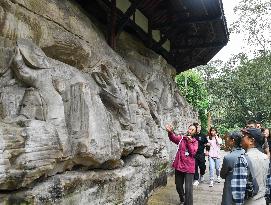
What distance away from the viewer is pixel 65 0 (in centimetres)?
632

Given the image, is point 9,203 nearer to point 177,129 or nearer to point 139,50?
point 139,50

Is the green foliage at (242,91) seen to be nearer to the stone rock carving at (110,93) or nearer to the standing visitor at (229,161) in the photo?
the stone rock carving at (110,93)

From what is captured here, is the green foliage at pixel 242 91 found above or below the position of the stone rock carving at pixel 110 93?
above

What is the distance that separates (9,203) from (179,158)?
3.41 meters

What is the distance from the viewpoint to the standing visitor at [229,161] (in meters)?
4.02

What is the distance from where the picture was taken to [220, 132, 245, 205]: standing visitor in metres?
4.02

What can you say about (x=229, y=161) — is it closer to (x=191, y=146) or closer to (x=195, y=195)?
(x=191, y=146)

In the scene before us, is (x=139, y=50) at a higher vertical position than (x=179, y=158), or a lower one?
higher

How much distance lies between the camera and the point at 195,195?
861cm

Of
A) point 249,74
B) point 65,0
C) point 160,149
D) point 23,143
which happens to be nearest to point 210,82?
point 249,74

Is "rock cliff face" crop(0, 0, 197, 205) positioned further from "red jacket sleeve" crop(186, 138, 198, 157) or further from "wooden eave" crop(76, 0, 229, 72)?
"wooden eave" crop(76, 0, 229, 72)

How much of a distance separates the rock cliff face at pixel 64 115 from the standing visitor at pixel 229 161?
66.9 inches

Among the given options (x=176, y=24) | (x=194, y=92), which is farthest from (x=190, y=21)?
(x=194, y=92)

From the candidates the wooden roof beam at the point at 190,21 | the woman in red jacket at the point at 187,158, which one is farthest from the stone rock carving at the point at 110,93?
the wooden roof beam at the point at 190,21
